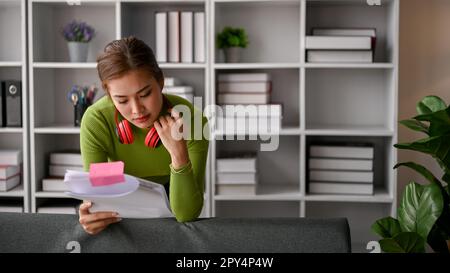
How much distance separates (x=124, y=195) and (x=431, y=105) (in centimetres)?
109

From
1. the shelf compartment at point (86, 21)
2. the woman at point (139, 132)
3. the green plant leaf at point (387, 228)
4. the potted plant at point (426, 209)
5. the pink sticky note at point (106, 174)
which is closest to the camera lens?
the pink sticky note at point (106, 174)

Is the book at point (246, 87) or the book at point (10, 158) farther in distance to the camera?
the book at point (10, 158)

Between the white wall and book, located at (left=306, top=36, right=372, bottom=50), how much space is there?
0.29 m

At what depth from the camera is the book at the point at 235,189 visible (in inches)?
108

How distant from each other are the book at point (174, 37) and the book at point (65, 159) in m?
0.65

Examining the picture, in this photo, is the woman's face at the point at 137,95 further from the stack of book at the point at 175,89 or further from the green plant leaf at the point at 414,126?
the stack of book at the point at 175,89

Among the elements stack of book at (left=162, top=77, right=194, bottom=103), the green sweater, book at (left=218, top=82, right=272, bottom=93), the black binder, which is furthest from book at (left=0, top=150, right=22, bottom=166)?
the green sweater

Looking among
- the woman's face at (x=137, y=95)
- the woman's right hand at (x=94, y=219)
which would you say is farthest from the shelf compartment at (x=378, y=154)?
the woman's right hand at (x=94, y=219)

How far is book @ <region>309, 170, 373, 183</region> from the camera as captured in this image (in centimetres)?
272

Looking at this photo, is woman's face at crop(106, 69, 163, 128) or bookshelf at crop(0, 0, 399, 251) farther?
bookshelf at crop(0, 0, 399, 251)

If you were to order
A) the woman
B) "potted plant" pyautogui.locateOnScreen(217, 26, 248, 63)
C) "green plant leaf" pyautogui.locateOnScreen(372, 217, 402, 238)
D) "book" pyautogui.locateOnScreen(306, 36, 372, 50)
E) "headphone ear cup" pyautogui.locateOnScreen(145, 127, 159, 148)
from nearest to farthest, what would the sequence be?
the woman < "headphone ear cup" pyautogui.locateOnScreen(145, 127, 159, 148) < "green plant leaf" pyautogui.locateOnScreen(372, 217, 402, 238) < "book" pyautogui.locateOnScreen(306, 36, 372, 50) < "potted plant" pyautogui.locateOnScreen(217, 26, 248, 63)

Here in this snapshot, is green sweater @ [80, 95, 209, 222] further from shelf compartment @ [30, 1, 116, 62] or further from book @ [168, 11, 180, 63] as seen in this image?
shelf compartment @ [30, 1, 116, 62]
